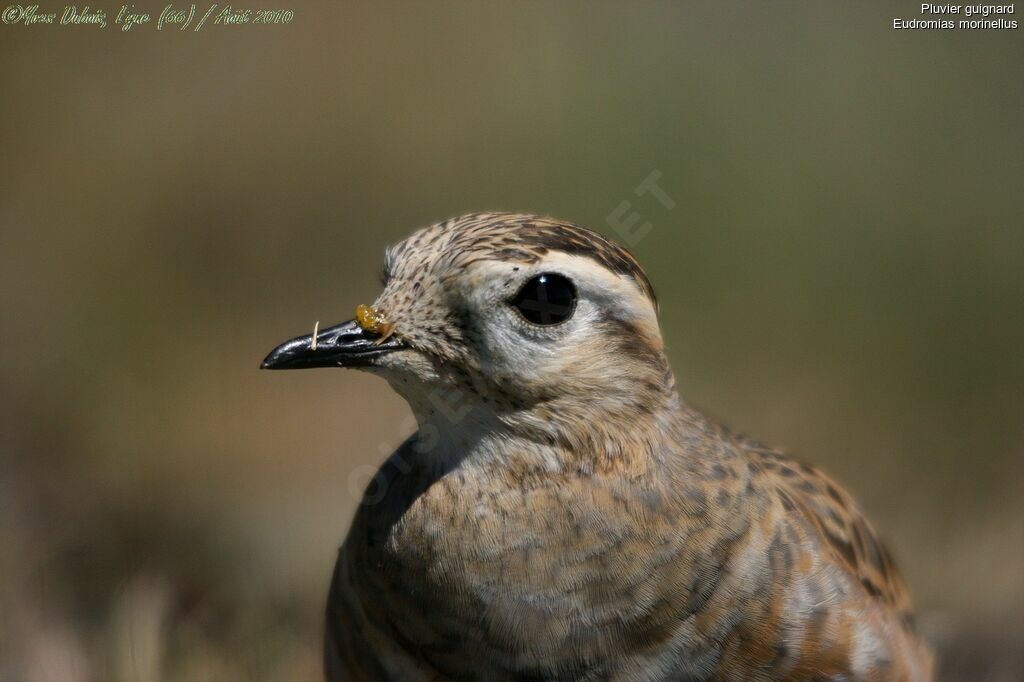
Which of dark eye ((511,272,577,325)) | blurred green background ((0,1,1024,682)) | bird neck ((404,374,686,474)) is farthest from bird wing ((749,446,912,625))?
blurred green background ((0,1,1024,682))

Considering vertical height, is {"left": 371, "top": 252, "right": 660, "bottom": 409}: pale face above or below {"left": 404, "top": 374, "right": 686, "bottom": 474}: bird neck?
above

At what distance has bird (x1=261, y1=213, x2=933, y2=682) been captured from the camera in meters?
3.32

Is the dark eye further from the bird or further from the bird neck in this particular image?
the bird neck

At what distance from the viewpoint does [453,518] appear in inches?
135

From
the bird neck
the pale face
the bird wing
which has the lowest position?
the bird wing

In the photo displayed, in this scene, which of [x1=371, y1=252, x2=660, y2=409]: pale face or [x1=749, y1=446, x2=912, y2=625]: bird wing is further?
[x1=749, y1=446, x2=912, y2=625]: bird wing

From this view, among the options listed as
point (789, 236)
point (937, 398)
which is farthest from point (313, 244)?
point (937, 398)

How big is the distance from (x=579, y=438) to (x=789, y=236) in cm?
609

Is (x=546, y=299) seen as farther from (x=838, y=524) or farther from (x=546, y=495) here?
(x=838, y=524)

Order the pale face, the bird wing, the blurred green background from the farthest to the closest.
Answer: the blurred green background, the bird wing, the pale face

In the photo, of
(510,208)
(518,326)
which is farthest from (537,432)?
(510,208)

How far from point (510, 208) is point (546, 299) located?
5179 mm

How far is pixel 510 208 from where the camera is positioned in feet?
27.6

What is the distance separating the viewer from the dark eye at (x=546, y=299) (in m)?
3.27
